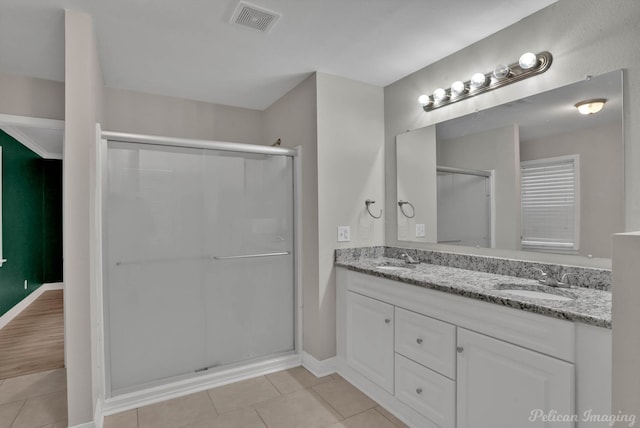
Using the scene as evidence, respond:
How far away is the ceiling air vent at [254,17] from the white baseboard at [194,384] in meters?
2.34

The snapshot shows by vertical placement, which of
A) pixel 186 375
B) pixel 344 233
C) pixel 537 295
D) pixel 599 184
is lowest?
pixel 186 375

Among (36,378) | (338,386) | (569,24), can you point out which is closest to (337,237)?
(338,386)

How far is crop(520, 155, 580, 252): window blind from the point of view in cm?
176

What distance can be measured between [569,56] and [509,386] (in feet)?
5.41

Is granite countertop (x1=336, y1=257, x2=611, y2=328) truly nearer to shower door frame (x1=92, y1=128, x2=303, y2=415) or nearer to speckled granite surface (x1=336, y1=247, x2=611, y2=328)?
speckled granite surface (x1=336, y1=247, x2=611, y2=328)

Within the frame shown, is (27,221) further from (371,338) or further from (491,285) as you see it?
(491,285)

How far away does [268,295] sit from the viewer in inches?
107

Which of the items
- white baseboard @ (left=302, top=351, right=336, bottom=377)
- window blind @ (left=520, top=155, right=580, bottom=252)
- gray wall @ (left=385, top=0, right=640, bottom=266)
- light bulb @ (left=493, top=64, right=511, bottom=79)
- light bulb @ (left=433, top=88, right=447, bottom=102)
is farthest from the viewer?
white baseboard @ (left=302, top=351, right=336, bottom=377)

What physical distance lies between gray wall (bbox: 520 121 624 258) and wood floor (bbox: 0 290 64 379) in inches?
151

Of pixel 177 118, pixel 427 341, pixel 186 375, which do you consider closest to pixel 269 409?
pixel 186 375

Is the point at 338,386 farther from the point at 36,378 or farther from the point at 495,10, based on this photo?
the point at 495,10

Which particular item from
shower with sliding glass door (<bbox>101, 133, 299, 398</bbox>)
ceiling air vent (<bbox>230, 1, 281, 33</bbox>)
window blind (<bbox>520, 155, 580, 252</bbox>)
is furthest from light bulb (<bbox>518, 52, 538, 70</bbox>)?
shower with sliding glass door (<bbox>101, 133, 299, 398</bbox>)

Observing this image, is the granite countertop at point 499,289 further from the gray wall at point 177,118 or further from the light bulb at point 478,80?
the gray wall at point 177,118

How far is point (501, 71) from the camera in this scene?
6.38 feet
